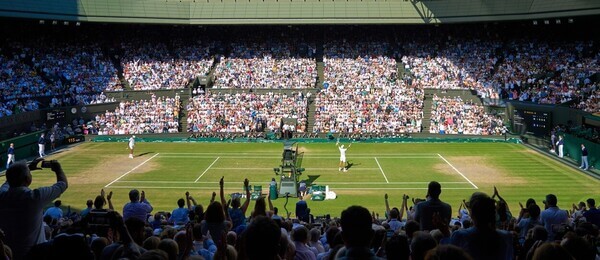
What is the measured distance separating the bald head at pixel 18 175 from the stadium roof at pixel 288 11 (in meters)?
47.4

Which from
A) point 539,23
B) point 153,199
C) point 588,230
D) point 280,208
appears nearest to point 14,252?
point 588,230

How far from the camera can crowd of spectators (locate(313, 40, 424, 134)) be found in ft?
160

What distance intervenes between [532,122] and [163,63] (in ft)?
117

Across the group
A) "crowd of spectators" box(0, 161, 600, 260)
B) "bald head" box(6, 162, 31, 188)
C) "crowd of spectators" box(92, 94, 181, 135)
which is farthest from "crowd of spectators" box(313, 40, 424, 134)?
"bald head" box(6, 162, 31, 188)

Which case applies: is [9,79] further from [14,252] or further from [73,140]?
[14,252]

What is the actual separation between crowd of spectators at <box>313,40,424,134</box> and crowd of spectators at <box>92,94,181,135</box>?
1269 cm

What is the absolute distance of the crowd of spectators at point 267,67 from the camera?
182ft

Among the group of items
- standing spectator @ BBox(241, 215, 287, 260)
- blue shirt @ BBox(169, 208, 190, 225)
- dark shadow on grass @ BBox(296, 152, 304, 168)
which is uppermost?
standing spectator @ BBox(241, 215, 287, 260)

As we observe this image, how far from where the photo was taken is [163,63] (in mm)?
59031

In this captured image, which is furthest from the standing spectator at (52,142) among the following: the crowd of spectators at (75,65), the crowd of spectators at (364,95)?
the crowd of spectators at (364,95)

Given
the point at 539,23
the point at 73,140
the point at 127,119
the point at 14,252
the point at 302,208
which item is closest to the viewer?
the point at 14,252

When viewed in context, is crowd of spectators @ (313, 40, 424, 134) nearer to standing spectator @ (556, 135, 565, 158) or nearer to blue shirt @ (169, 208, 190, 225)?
standing spectator @ (556, 135, 565, 158)

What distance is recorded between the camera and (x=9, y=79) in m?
47.0

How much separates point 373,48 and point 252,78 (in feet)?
46.6
